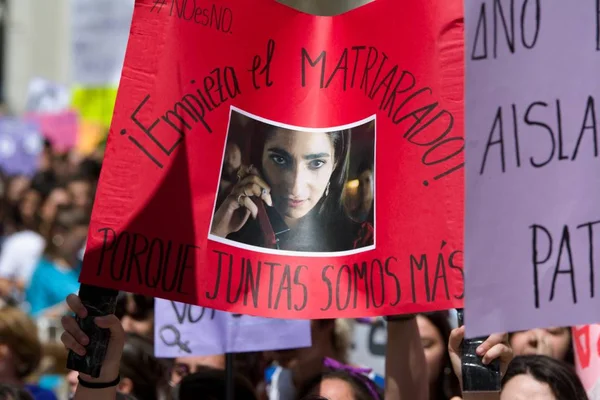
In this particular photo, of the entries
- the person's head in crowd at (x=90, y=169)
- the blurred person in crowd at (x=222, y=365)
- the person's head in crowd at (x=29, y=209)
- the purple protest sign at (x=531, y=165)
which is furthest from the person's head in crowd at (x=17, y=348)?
the person's head in crowd at (x=90, y=169)

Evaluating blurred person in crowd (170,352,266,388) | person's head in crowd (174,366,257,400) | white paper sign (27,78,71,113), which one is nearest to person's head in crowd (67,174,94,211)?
blurred person in crowd (170,352,266,388)

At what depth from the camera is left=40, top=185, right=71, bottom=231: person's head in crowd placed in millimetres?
8984

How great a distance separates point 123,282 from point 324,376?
43.4 inches

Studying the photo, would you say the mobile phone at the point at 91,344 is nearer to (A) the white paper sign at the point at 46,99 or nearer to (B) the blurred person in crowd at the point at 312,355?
(B) the blurred person in crowd at the point at 312,355

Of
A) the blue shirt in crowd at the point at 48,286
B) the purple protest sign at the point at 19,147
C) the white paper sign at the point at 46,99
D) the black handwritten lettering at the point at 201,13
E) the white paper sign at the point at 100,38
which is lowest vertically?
the blue shirt in crowd at the point at 48,286

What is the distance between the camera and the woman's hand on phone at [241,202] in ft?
10.1

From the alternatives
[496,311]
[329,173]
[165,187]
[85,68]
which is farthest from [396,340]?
[85,68]

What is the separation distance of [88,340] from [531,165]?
1117 mm

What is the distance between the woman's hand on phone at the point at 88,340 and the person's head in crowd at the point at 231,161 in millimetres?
461

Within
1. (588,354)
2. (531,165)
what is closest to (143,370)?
(588,354)

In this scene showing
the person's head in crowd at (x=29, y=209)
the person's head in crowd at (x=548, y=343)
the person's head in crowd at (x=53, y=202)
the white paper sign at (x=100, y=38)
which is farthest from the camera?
the white paper sign at (x=100, y=38)

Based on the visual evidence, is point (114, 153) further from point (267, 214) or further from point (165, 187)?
point (267, 214)

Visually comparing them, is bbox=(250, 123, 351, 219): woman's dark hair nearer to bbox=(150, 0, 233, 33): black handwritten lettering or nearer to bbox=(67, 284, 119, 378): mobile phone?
bbox=(150, 0, 233, 33): black handwritten lettering

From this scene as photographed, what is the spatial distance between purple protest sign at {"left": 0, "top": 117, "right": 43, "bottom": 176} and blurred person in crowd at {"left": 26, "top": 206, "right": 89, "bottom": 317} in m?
5.56
